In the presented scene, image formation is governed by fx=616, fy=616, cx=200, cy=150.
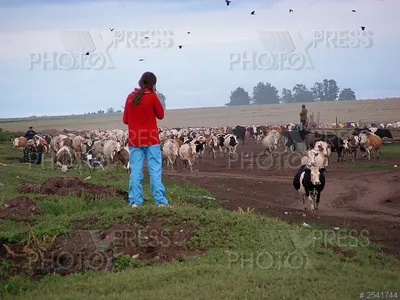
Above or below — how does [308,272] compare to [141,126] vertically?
below

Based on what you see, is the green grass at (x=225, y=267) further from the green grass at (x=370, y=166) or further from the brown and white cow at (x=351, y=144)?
the brown and white cow at (x=351, y=144)

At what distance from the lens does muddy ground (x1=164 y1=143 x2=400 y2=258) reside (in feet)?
44.8

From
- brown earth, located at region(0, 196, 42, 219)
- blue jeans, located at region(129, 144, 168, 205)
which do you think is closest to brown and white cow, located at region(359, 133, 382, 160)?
brown earth, located at region(0, 196, 42, 219)

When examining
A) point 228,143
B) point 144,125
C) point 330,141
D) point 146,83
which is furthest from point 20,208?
point 228,143

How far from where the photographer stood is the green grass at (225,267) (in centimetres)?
706

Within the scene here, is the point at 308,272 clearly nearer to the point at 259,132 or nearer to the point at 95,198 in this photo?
the point at 95,198

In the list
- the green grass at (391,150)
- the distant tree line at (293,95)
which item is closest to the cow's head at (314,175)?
the green grass at (391,150)

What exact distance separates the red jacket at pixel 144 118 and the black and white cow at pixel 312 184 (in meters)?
6.85

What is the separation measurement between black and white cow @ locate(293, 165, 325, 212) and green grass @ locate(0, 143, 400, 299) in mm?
4918

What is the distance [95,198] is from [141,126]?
3.25 meters

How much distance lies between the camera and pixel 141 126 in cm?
1059

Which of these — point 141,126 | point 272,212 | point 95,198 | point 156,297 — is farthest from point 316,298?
point 272,212

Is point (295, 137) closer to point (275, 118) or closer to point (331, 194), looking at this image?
point (331, 194)

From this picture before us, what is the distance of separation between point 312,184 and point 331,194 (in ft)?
13.8
